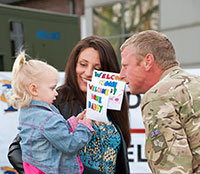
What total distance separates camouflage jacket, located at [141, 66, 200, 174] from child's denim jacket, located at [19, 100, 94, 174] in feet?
1.73

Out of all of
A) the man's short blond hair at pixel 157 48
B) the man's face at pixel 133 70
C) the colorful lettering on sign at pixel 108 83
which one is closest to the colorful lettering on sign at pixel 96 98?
the colorful lettering on sign at pixel 108 83

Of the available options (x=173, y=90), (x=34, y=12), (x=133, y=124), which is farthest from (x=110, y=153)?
(x=34, y=12)

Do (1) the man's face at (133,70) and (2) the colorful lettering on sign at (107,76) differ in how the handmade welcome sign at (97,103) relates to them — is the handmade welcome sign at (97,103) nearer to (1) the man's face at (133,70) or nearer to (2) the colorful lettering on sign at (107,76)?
(2) the colorful lettering on sign at (107,76)

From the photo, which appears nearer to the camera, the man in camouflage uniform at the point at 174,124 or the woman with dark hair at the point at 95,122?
the man in camouflage uniform at the point at 174,124

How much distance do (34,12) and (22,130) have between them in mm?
3868

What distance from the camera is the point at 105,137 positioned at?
2230 mm

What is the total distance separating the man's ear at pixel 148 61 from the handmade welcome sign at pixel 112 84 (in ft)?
1.64

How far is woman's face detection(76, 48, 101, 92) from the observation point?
2.40 m

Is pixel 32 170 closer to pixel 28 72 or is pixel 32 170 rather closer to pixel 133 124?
pixel 28 72

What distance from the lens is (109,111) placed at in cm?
245

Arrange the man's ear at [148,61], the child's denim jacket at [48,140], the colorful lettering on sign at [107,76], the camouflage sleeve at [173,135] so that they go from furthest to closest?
the colorful lettering on sign at [107,76], the child's denim jacket at [48,140], the man's ear at [148,61], the camouflage sleeve at [173,135]

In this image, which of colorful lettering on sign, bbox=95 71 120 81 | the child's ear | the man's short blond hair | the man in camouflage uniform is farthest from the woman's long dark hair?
the man in camouflage uniform

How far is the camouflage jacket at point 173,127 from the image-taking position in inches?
51.4

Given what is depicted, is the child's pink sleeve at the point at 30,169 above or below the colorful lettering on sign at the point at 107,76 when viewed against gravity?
below
